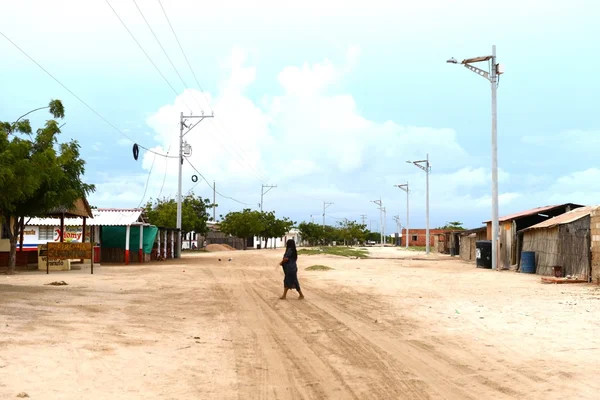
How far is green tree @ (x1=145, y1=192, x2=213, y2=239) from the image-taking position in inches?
2409

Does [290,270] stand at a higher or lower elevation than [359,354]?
→ higher

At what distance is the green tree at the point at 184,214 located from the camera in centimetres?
6118

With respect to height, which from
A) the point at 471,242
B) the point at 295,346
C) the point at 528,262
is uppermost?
the point at 471,242

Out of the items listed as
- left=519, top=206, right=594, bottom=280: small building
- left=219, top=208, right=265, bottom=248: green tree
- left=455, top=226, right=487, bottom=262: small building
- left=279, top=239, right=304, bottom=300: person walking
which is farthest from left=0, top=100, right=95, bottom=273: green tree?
left=219, top=208, right=265, bottom=248: green tree

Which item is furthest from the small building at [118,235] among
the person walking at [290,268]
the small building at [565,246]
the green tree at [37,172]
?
the small building at [565,246]

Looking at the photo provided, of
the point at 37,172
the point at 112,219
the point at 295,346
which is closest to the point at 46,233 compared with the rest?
the point at 112,219

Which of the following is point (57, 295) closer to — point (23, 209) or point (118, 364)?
point (118, 364)

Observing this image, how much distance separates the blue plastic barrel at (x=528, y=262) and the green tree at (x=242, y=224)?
57.1m

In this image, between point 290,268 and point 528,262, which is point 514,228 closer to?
point 528,262

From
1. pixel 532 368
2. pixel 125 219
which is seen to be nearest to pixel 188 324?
pixel 532 368

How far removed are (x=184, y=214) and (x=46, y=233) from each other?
2038 cm

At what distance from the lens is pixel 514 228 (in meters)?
29.5

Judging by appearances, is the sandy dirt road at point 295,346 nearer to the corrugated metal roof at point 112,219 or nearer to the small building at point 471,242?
the corrugated metal roof at point 112,219

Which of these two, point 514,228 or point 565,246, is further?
point 514,228
